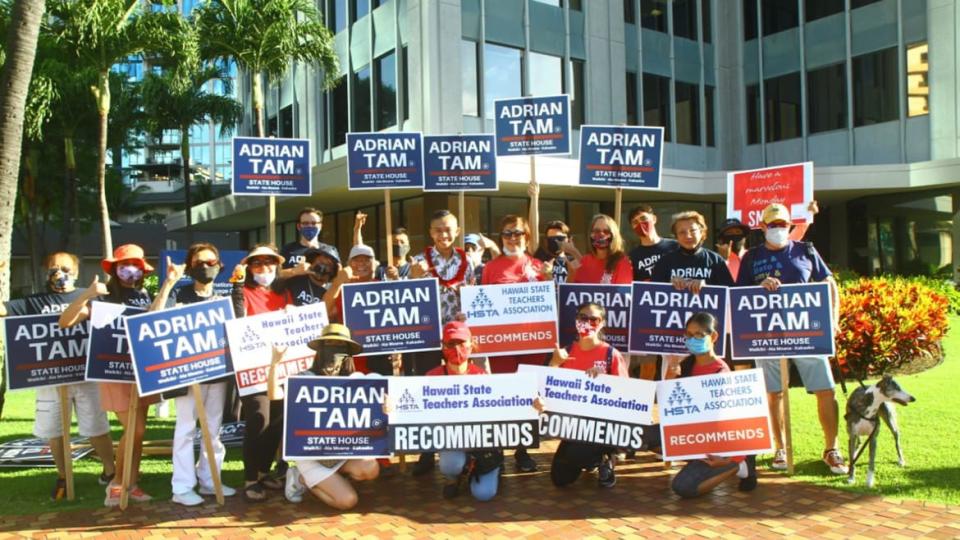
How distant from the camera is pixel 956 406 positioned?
30.2 ft

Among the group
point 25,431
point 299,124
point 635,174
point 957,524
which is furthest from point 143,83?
point 957,524

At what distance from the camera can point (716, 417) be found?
630 centimetres

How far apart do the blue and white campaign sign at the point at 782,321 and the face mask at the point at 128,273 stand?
511 cm

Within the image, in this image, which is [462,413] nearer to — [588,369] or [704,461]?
[588,369]

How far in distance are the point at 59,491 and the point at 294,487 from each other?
81.8 inches

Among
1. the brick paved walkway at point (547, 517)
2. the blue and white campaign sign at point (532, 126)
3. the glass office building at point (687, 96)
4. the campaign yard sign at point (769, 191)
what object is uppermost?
the glass office building at point (687, 96)

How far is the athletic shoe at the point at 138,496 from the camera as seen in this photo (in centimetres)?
654

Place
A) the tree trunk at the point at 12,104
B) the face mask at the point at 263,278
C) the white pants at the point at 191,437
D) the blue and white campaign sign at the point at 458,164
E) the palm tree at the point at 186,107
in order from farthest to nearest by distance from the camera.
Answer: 1. the palm tree at the point at 186,107
2. the blue and white campaign sign at the point at 458,164
3. the tree trunk at the point at 12,104
4. the face mask at the point at 263,278
5. the white pants at the point at 191,437

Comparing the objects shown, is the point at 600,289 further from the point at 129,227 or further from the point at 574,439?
the point at 129,227

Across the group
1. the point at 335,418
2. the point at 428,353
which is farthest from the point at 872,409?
the point at 335,418

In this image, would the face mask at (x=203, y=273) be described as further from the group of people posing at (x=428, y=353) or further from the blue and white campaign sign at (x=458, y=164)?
the blue and white campaign sign at (x=458, y=164)

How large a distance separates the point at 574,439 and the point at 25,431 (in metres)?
7.07

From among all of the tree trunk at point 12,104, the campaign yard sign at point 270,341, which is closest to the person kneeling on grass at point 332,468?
the campaign yard sign at point 270,341

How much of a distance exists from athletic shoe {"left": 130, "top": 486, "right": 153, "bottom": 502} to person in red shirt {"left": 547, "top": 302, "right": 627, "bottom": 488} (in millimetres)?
3329
